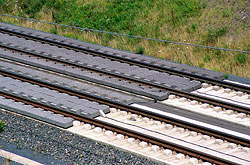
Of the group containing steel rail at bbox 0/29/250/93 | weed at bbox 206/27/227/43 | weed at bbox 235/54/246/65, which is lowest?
steel rail at bbox 0/29/250/93

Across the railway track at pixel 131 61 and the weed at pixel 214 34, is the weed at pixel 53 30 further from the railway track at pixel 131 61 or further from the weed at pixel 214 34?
the weed at pixel 214 34

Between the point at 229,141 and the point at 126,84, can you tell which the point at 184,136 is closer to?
the point at 229,141

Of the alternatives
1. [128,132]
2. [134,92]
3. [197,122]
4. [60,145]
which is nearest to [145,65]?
[134,92]

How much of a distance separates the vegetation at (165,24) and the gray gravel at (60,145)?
7966mm

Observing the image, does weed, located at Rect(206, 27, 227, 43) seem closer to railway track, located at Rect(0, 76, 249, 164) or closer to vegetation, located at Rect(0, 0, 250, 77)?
vegetation, located at Rect(0, 0, 250, 77)

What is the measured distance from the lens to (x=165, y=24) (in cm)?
2530

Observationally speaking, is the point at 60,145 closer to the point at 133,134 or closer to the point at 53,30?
the point at 133,134

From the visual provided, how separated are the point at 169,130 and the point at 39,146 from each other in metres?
3.64

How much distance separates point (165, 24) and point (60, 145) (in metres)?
12.7

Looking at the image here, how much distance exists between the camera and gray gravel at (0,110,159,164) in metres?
13.1

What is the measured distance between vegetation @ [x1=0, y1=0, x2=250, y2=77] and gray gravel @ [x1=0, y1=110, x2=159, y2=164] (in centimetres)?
797

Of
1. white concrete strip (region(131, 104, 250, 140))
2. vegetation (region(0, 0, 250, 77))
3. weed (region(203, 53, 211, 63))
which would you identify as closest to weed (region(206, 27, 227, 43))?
vegetation (region(0, 0, 250, 77))

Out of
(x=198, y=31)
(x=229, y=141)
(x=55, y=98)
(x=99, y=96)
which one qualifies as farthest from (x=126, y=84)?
(x=198, y=31)

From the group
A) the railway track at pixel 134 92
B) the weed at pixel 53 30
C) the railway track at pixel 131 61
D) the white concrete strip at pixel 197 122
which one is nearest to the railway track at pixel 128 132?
the railway track at pixel 134 92
